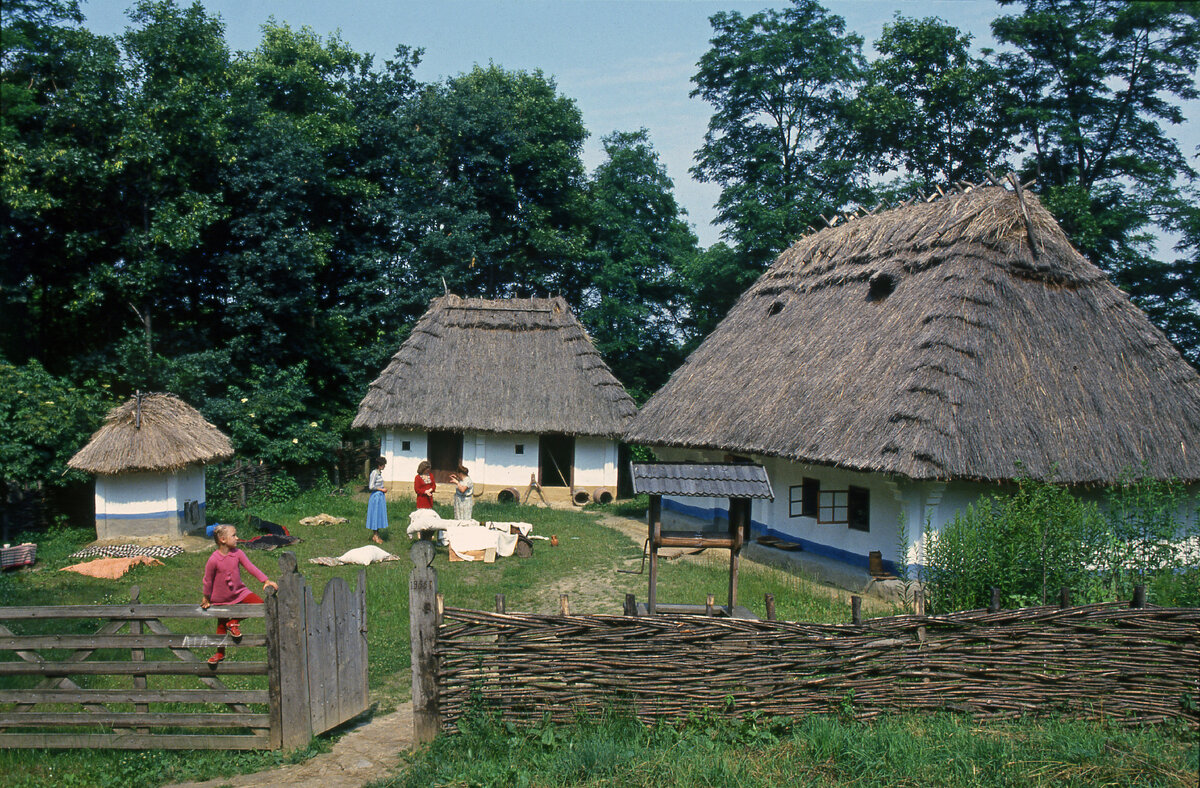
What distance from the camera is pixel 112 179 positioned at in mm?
19469

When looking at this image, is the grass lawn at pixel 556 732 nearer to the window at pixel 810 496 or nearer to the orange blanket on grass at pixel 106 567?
the orange blanket on grass at pixel 106 567

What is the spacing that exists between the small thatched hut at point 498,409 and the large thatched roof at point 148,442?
605 centimetres

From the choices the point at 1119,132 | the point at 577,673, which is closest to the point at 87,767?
the point at 577,673

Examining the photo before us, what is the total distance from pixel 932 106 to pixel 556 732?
22101 mm

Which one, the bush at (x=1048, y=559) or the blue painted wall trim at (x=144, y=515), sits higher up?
the bush at (x=1048, y=559)

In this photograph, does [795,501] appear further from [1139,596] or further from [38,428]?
[38,428]

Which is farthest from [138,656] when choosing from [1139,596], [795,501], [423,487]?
[795,501]

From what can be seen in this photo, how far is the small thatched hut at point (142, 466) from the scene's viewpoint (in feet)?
48.3

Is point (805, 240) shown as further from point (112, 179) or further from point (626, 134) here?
point (112, 179)

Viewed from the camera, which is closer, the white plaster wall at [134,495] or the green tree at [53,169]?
the white plaster wall at [134,495]

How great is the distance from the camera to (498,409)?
73.5 ft

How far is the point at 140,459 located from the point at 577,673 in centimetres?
1171

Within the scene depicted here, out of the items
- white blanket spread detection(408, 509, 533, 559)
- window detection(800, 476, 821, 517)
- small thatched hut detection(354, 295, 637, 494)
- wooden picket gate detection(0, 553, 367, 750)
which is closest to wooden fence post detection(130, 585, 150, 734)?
wooden picket gate detection(0, 553, 367, 750)

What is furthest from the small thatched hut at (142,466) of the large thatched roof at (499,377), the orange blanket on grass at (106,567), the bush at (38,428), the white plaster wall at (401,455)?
the white plaster wall at (401,455)
